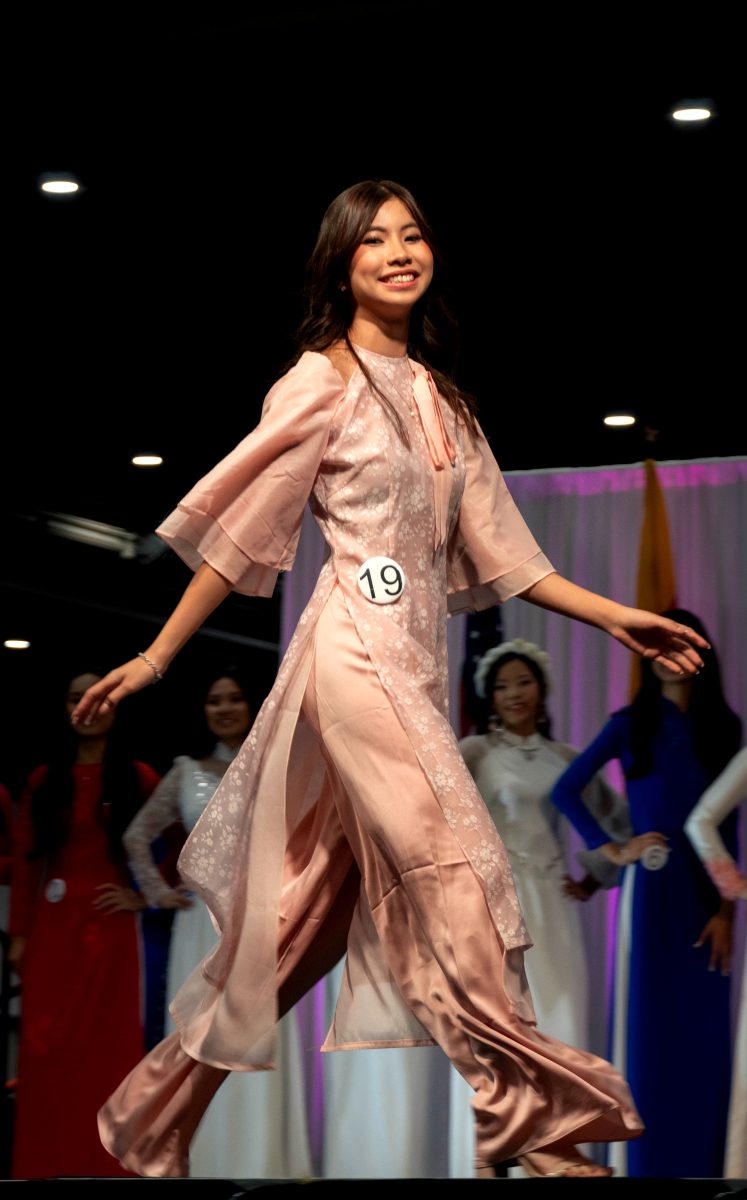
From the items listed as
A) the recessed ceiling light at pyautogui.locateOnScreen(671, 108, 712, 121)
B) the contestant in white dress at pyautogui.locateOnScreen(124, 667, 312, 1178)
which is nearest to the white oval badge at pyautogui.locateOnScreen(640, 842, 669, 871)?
the contestant in white dress at pyautogui.locateOnScreen(124, 667, 312, 1178)

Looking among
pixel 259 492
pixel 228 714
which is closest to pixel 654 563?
pixel 228 714

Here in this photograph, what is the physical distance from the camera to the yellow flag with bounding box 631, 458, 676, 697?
16.0ft

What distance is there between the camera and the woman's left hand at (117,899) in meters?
5.16

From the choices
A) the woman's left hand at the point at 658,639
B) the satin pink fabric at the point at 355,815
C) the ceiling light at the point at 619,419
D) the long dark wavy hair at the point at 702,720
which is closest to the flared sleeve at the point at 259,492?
the satin pink fabric at the point at 355,815

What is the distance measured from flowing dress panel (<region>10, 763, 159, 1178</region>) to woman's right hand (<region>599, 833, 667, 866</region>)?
1311 millimetres

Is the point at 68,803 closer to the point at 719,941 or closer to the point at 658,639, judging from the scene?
the point at 719,941

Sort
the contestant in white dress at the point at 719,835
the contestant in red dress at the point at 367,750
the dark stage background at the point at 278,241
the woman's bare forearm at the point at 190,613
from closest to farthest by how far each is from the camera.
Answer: the contestant in red dress at the point at 367,750
the woman's bare forearm at the point at 190,613
the dark stage background at the point at 278,241
the contestant in white dress at the point at 719,835

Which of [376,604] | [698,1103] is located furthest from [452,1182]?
[698,1103]

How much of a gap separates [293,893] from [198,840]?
0.16 metres

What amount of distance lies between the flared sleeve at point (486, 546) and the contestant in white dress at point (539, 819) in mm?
2224

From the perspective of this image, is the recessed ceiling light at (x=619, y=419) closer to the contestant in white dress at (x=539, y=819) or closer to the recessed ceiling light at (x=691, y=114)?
the contestant in white dress at (x=539, y=819)

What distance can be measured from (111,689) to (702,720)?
8.77 ft

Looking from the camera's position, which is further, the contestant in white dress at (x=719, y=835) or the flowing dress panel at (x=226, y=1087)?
the flowing dress panel at (x=226, y=1087)

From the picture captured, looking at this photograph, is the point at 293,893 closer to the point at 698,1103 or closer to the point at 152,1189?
the point at 152,1189
